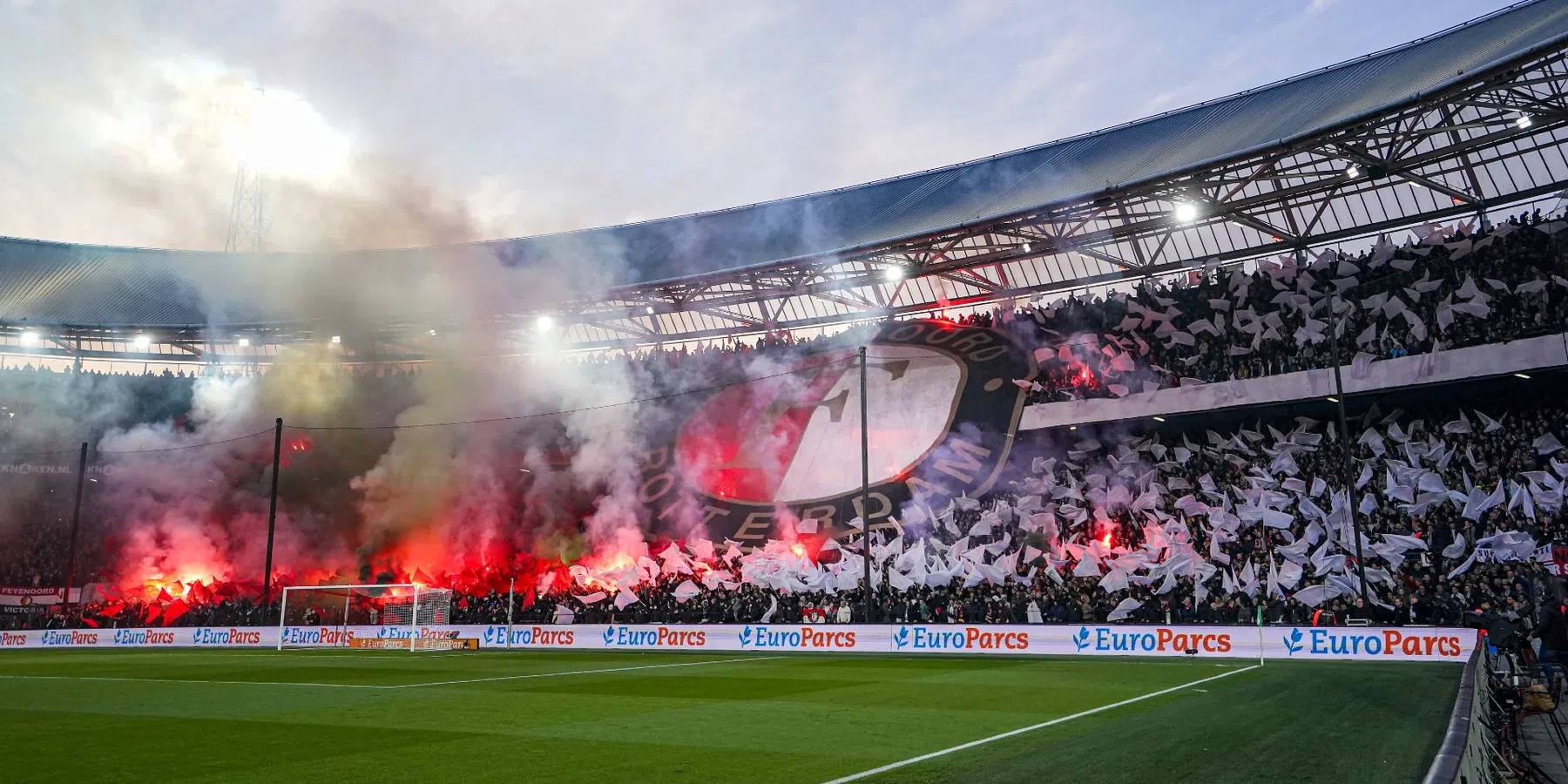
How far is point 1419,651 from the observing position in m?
20.8

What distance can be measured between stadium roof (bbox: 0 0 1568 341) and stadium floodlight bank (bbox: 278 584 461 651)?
1681cm

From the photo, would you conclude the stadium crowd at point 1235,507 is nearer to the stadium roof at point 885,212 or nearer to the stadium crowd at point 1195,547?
the stadium crowd at point 1195,547

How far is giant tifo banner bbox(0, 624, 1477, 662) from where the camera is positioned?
70.4 ft

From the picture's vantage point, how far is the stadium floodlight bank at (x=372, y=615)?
3156 cm

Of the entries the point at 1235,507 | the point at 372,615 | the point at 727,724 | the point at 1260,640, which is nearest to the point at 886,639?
the point at 1260,640

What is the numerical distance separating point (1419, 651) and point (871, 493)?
2114cm

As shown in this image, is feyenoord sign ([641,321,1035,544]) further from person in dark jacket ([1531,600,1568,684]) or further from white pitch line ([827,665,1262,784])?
person in dark jacket ([1531,600,1568,684])

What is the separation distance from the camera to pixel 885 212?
149 ft

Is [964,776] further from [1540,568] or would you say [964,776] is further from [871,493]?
[871,493]

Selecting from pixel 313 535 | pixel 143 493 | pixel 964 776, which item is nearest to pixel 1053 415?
pixel 964 776

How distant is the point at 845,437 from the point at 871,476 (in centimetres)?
269

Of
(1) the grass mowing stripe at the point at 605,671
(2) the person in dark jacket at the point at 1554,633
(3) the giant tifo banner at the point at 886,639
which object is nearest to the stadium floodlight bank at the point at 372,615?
(3) the giant tifo banner at the point at 886,639

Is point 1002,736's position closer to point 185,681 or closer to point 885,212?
point 185,681

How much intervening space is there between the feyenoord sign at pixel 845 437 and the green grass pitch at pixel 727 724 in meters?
18.5
